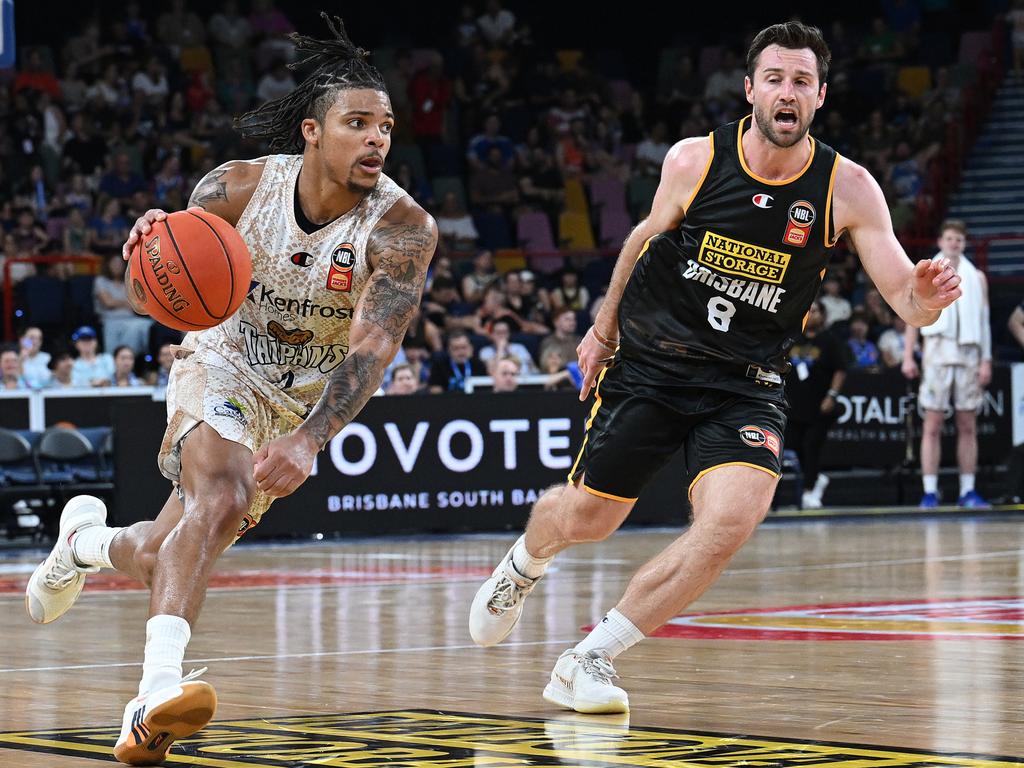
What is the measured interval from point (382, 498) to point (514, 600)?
7.69 m

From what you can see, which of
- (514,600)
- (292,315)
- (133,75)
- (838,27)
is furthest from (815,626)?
(838,27)

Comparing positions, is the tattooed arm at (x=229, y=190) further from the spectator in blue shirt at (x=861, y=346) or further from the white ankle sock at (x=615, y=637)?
the spectator in blue shirt at (x=861, y=346)

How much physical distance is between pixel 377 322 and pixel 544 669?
69.1 inches

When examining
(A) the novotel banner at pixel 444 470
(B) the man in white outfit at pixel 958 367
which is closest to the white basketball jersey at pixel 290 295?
(A) the novotel banner at pixel 444 470

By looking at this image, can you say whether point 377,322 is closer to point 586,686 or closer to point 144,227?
point 144,227

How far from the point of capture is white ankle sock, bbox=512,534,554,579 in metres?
6.38

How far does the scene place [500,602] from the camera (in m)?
6.48

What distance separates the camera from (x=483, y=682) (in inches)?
250

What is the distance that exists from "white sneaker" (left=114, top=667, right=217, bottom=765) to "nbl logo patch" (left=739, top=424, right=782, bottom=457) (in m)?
1.99

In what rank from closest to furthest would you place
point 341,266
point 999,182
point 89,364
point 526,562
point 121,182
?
point 341,266 < point 526,562 < point 89,364 < point 121,182 < point 999,182

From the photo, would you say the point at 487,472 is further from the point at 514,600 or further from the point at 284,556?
the point at 514,600

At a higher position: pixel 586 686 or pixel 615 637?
pixel 615 637

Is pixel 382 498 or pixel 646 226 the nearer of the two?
pixel 646 226

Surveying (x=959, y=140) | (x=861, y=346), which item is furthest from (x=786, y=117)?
(x=959, y=140)
